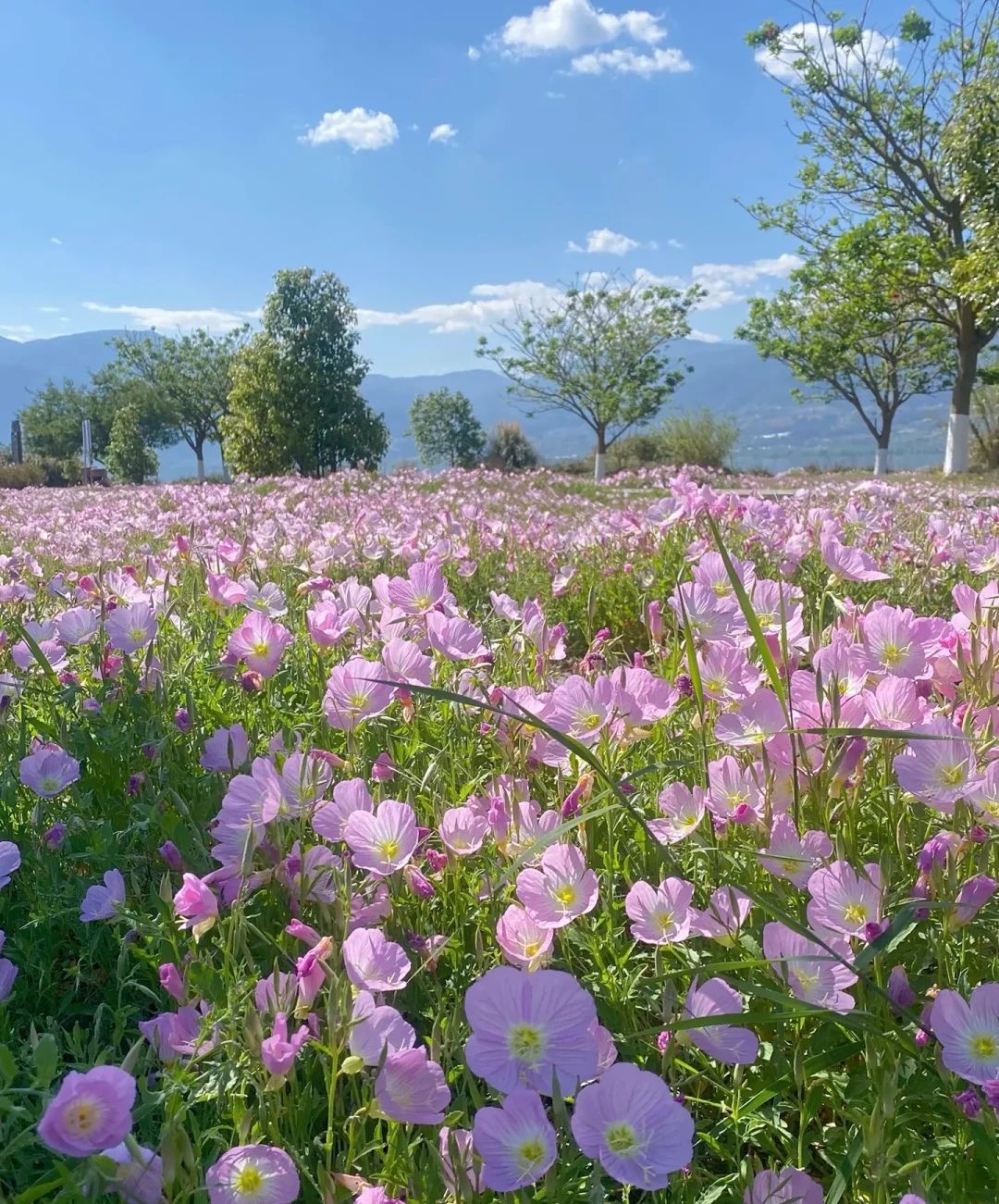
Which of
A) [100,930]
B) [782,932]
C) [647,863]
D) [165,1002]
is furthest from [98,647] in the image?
[782,932]

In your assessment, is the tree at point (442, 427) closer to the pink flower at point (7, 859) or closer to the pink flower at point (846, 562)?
the pink flower at point (846, 562)

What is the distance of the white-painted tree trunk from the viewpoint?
70.7ft

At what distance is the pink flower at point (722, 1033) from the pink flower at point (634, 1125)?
7.4 inches

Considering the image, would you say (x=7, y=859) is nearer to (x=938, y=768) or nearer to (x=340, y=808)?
(x=340, y=808)

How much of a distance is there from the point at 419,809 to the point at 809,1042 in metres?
0.94

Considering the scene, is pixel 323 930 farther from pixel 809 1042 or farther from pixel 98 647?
pixel 98 647

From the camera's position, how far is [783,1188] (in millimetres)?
949

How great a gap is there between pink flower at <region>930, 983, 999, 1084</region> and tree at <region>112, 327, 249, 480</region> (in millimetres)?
65429

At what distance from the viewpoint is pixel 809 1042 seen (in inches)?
46.3

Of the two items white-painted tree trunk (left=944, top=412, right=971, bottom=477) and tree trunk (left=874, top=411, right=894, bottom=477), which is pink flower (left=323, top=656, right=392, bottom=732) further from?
tree trunk (left=874, top=411, right=894, bottom=477)

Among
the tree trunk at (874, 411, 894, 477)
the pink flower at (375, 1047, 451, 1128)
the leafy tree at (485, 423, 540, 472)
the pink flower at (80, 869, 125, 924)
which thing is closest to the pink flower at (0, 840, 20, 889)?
the pink flower at (80, 869, 125, 924)

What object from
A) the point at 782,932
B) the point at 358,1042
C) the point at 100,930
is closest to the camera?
the point at 358,1042

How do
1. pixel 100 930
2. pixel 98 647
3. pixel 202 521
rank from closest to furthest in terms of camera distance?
1. pixel 100 930
2. pixel 98 647
3. pixel 202 521

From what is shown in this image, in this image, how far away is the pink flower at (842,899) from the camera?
1133mm
